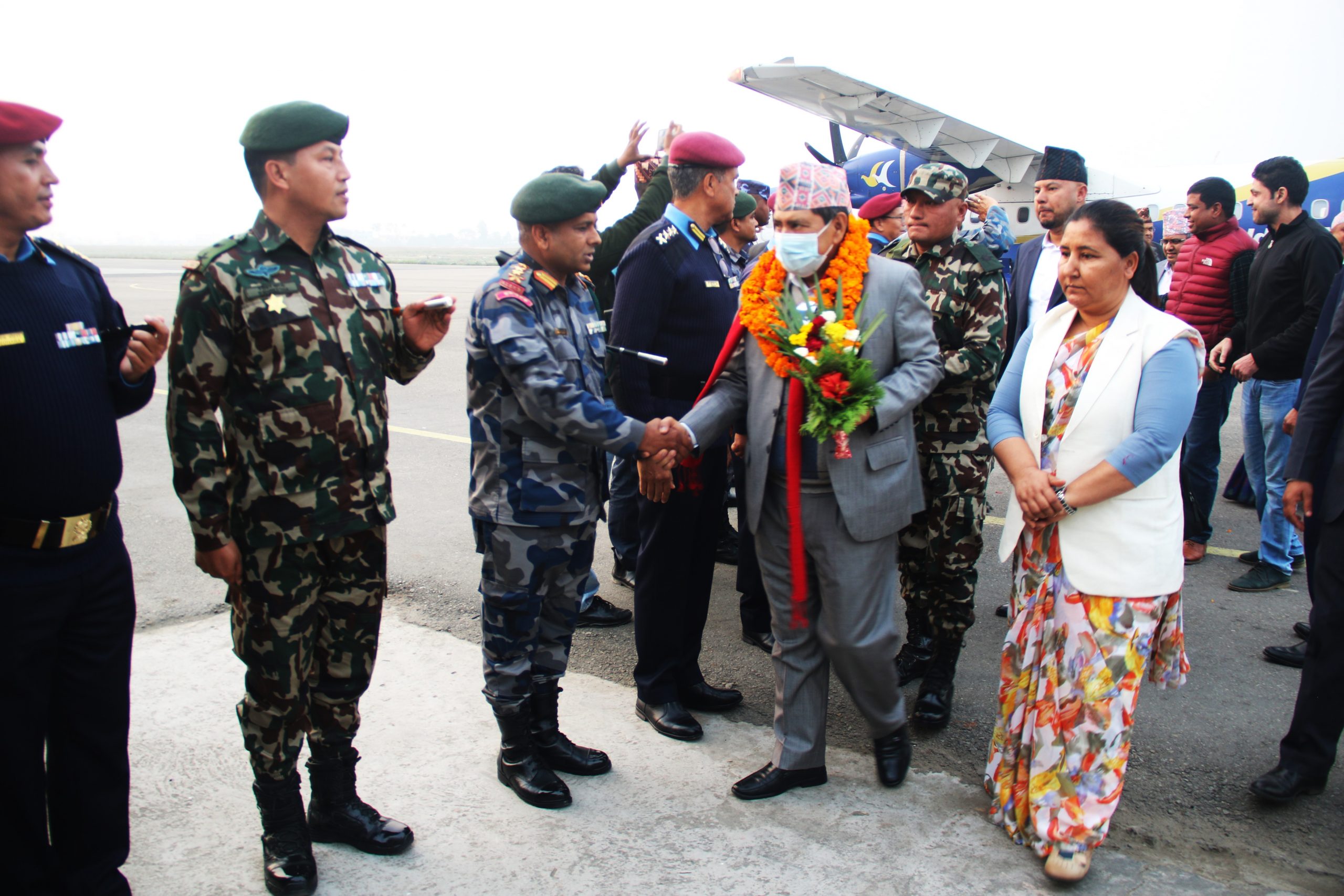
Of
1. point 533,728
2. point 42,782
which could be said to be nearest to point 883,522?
point 533,728

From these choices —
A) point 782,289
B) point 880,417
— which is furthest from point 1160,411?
point 782,289

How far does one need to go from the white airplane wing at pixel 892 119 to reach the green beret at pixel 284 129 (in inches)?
588

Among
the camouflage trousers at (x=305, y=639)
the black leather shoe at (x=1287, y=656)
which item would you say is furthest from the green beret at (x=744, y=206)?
the black leather shoe at (x=1287, y=656)

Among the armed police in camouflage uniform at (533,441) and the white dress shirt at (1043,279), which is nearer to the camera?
the armed police in camouflage uniform at (533,441)

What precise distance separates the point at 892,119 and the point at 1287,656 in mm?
15421

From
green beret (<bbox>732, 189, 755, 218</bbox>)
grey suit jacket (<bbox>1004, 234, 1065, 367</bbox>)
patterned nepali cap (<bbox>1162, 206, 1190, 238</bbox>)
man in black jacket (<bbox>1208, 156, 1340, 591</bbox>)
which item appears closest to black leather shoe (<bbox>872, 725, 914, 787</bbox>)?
grey suit jacket (<bbox>1004, 234, 1065, 367</bbox>)

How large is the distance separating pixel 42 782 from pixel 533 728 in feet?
4.66

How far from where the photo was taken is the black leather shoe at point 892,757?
309 centimetres

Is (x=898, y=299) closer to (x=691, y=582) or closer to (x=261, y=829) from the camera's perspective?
(x=691, y=582)

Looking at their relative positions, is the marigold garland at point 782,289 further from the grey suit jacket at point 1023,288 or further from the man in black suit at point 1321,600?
the grey suit jacket at point 1023,288

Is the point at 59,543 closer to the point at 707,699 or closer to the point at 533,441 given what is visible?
the point at 533,441

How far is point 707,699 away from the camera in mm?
3686

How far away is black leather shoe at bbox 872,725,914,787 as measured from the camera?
10.1ft

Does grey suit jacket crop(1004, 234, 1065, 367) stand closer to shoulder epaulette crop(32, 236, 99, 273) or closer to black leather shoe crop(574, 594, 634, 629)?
black leather shoe crop(574, 594, 634, 629)
